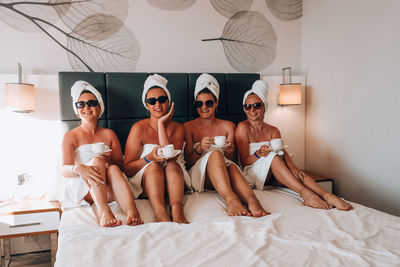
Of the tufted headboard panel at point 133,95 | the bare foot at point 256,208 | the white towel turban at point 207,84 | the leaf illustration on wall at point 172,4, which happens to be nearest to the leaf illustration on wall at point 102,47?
the tufted headboard panel at point 133,95

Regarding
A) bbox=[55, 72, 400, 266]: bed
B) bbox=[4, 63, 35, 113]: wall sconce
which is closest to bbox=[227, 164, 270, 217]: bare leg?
bbox=[55, 72, 400, 266]: bed

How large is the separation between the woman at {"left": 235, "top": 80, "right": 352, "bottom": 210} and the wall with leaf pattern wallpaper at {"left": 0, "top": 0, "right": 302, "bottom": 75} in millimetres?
632

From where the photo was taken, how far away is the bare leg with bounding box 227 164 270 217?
179 cm

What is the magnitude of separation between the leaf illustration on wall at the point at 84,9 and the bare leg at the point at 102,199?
1.30m

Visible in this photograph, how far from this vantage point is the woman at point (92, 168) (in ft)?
5.91

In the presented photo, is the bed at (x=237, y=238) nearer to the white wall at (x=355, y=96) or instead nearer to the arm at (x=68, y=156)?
the arm at (x=68, y=156)

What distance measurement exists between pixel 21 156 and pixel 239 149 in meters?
1.74

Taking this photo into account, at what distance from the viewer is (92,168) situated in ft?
6.16

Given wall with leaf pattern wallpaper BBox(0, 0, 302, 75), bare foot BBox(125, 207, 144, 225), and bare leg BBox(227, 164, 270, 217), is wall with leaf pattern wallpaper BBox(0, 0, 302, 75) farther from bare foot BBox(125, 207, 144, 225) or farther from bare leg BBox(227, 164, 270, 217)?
bare foot BBox(125, 207, 144, 225)

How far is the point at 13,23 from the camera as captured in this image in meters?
2.38

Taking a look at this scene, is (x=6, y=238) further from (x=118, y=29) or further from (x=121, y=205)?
(x=118, y=29)

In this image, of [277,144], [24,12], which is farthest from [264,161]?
[24,12]

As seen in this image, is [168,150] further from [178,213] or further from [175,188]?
[178,213]

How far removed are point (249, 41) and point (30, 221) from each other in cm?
245
